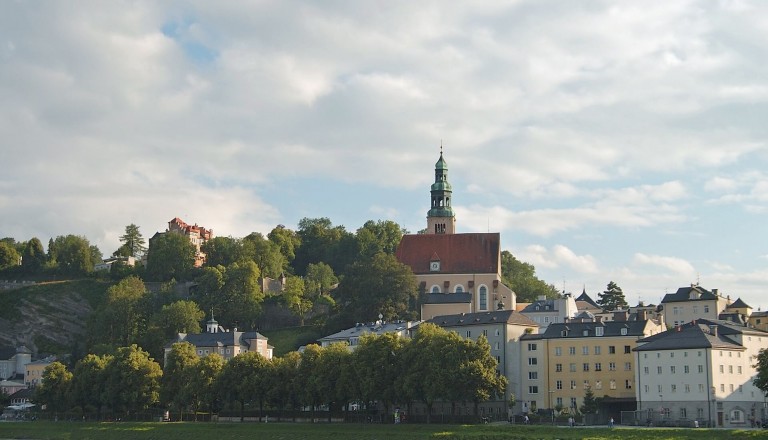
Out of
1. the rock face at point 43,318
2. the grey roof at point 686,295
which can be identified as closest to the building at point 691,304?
the grey roof at point 686,295

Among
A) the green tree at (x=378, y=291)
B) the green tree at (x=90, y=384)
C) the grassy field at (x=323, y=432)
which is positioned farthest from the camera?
the green tree at (x=378, y=291)

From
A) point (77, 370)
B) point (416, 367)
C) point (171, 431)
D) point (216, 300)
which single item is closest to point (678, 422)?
point (416, 367)

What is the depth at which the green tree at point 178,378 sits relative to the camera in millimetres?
102625

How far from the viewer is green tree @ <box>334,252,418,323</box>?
417 feet

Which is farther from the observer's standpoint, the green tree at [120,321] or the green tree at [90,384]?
the green tree at [120,321]

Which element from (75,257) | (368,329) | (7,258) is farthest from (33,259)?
(368,329)

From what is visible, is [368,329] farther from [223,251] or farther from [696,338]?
[696,338]

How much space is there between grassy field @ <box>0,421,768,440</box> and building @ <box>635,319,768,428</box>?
1096 centimetres

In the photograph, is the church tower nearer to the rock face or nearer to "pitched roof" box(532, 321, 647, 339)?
the rock face

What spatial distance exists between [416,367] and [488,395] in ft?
20.9

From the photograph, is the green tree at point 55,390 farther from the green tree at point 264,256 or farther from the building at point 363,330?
the green tree at point 264,256

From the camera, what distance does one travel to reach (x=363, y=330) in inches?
4751

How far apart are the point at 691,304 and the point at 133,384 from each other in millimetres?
63948

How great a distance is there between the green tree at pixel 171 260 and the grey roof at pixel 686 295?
2949 inches
